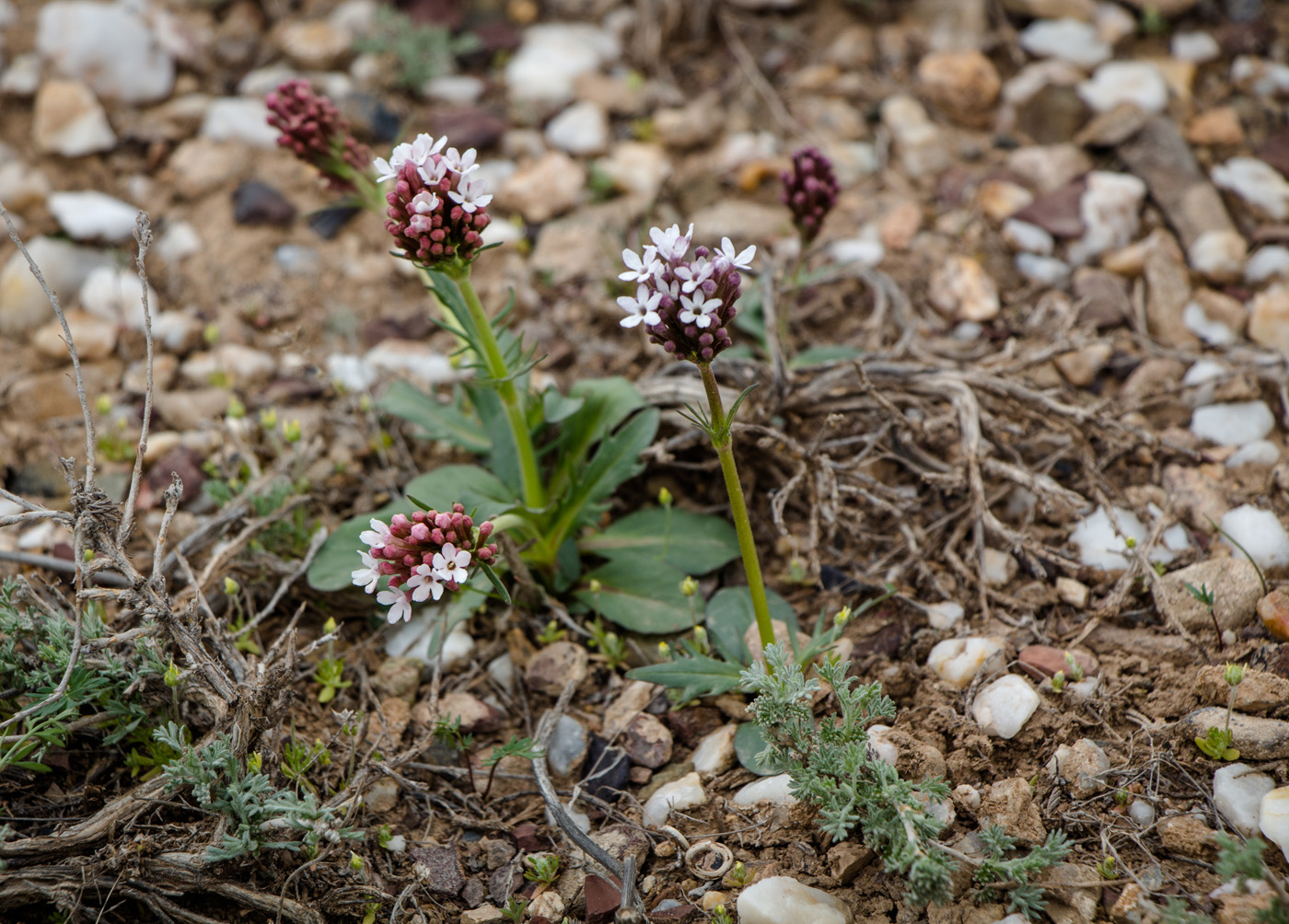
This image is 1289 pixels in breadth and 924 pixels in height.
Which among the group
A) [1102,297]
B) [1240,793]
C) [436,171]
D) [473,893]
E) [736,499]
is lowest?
[473,893]

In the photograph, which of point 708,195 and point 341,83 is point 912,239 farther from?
point 341,83

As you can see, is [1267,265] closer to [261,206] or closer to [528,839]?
[528,839]

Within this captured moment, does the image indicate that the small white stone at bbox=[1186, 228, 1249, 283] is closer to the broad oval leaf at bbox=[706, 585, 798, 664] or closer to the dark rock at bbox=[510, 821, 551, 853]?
the broad oval leaf at bbox=[706, 585, 798, 664]

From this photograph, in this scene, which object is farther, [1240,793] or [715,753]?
[715,753]

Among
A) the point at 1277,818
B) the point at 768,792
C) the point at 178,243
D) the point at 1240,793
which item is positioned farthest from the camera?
the point at 178,243

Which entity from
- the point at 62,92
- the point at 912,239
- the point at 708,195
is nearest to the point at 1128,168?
the point at 912,239

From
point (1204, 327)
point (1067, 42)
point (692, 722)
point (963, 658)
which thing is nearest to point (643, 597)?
point (692, 722)
